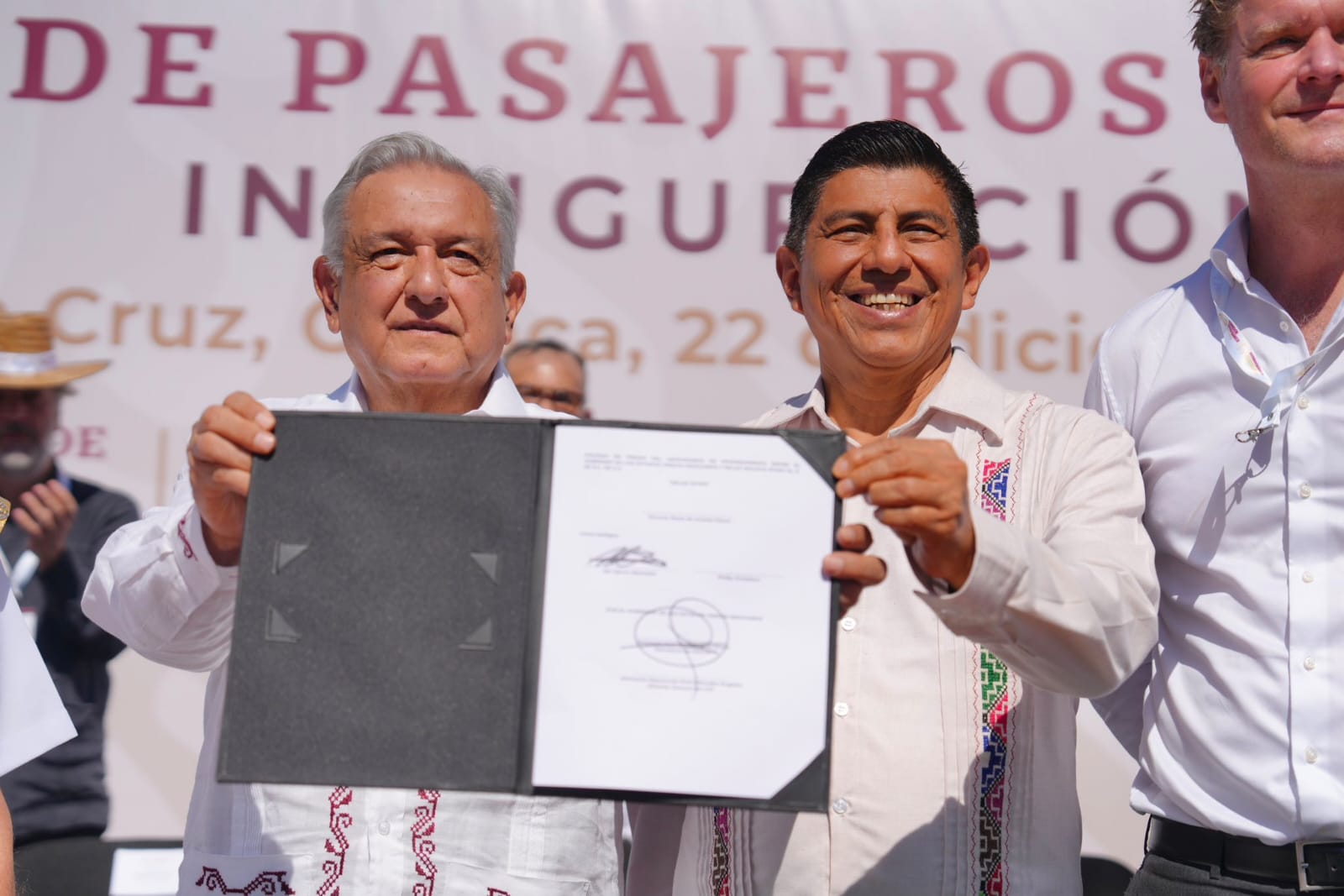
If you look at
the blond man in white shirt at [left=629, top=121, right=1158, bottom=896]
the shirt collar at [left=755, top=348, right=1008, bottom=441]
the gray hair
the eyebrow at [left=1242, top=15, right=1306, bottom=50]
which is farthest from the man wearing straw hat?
the eyebrow at [left=1242, top=15, right=1306, bottom=50]

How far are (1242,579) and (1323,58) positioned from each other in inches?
31.7

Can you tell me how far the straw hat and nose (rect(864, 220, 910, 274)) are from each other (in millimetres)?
2981

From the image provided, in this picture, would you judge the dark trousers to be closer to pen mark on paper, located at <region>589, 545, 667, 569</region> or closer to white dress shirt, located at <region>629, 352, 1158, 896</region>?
white dress shirt, located at <region>629, 352, 1158, 896</region>

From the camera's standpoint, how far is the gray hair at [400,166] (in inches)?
98.5

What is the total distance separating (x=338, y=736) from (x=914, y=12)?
352 cm

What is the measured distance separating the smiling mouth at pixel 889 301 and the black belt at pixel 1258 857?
0.92 meters

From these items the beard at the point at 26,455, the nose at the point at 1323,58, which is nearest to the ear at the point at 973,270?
the nose at the point at 1323,58

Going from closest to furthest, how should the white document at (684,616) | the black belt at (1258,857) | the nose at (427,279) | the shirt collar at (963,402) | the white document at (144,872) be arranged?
the white document at (684,616) → the black belt at (1258,857) → the shirt collar at (963,402) → the nose at (427,279) → the white document at (144,872)

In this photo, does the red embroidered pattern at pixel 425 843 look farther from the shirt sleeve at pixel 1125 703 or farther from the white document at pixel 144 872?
the white document at pixel 144 872

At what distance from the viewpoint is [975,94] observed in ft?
14.8

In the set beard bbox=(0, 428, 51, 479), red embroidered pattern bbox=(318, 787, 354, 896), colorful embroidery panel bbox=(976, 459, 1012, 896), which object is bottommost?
red embroidered pattern bbox=(318, 787, 354, 896)

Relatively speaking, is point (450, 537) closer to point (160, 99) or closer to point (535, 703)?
point (535, 703)

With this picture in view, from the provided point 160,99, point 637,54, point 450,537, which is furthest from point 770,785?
point 160,99

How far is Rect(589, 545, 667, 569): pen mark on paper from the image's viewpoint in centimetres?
177
